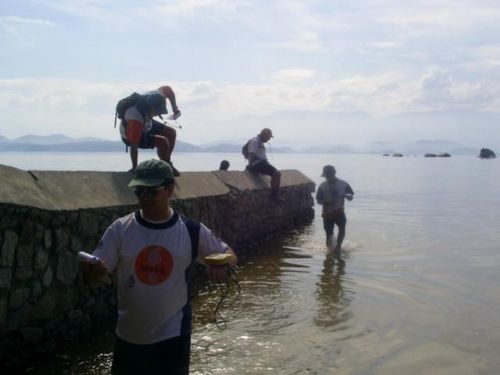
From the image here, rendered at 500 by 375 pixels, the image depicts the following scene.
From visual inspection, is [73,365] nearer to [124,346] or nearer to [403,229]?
[124,346]

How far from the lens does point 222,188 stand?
34.0 feet

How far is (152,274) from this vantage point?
3.30 metres

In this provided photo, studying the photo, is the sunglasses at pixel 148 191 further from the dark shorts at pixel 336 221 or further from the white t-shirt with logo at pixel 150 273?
the dark shorts at pixel 336 221

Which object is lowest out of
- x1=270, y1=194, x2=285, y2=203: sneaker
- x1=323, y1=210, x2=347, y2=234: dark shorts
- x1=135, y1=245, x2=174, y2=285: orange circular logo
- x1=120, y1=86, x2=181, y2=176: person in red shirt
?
x1=323, y1=210, x2=347, y2=234: dark shorts

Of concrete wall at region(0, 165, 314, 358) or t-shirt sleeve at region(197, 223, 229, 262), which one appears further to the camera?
concrete wall at region(0, 165, 314, 358)

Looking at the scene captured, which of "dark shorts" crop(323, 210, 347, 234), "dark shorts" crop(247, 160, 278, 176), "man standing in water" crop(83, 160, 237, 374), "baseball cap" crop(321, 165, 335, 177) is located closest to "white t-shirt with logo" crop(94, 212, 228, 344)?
"man standing in water" crop(83, 160, 237, 374)

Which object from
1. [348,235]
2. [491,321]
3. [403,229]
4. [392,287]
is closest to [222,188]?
[392,287]

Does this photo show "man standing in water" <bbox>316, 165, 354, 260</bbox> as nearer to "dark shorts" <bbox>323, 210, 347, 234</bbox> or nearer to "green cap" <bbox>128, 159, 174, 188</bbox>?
"dark shorts" <bbox>323, 210, 347, 234</bbox>

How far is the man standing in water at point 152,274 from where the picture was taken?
3.28 m

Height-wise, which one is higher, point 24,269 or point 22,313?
point 24,269

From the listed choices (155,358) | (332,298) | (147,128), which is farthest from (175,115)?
(155,358)

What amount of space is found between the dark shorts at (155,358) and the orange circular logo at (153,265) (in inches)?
14.1

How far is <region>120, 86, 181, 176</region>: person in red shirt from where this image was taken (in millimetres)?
7742

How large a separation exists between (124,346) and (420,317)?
523cm
